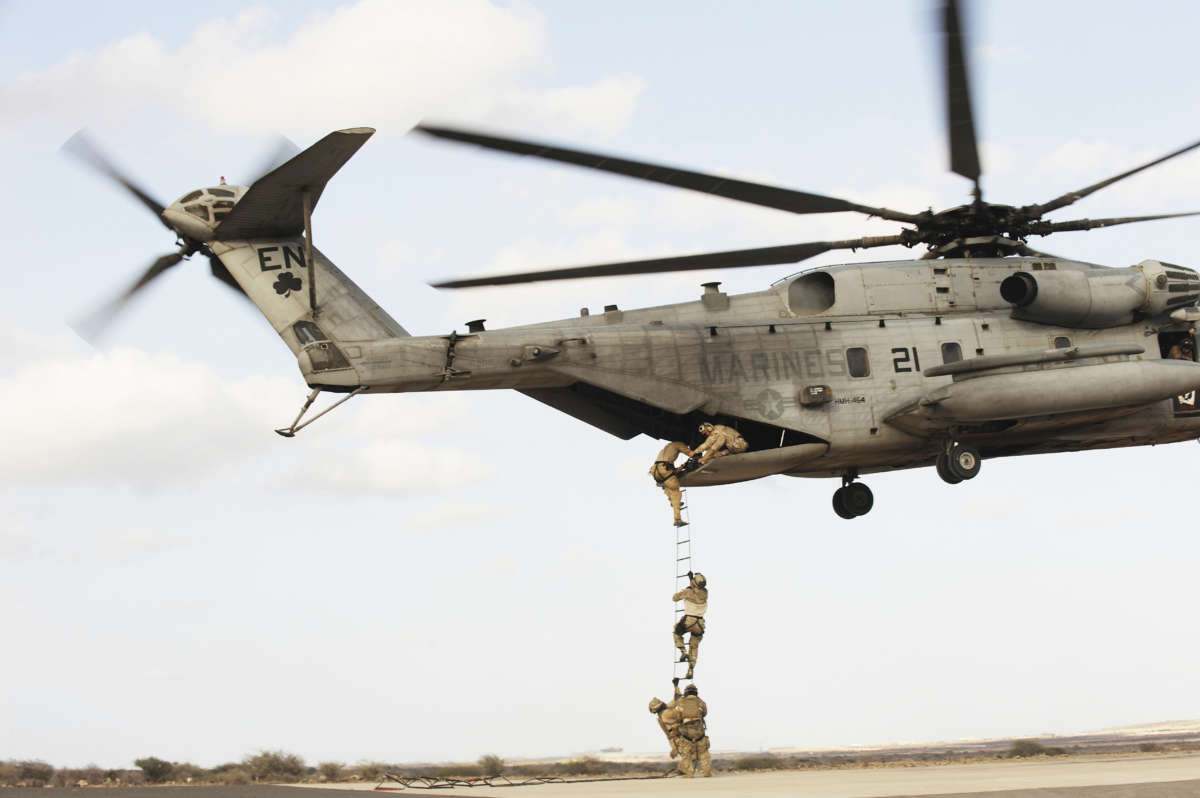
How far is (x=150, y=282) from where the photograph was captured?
18.6 m

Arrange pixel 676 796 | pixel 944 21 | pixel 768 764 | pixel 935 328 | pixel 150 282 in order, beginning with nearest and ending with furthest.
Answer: pixel 676 796
pixel 944 21
pixel 150 282
pixel 935 328
pixel 768 764

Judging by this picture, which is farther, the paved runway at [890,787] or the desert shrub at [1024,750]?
the desert shrub at [1024,750]

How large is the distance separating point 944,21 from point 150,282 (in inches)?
448

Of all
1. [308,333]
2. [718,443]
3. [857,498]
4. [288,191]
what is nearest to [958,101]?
[718,443]

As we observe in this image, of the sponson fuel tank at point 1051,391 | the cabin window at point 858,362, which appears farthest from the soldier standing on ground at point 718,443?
the sponson fuel tank at point 1051,391

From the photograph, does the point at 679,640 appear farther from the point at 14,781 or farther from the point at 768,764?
the point at 14,781

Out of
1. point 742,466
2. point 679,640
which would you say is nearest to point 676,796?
point 679,640

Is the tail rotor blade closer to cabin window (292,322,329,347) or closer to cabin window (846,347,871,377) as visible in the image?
cabin window (292,322,329,347)

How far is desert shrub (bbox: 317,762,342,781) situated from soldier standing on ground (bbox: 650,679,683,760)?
5.59m

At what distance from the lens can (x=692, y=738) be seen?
1678 centimetres

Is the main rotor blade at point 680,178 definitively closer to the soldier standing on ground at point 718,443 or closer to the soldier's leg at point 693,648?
the soldier standing on ground at point 718,443

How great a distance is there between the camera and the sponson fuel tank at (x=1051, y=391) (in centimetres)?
1875

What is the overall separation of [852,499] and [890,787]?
8.11 meters

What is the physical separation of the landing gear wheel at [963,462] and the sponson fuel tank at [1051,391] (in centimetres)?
73
